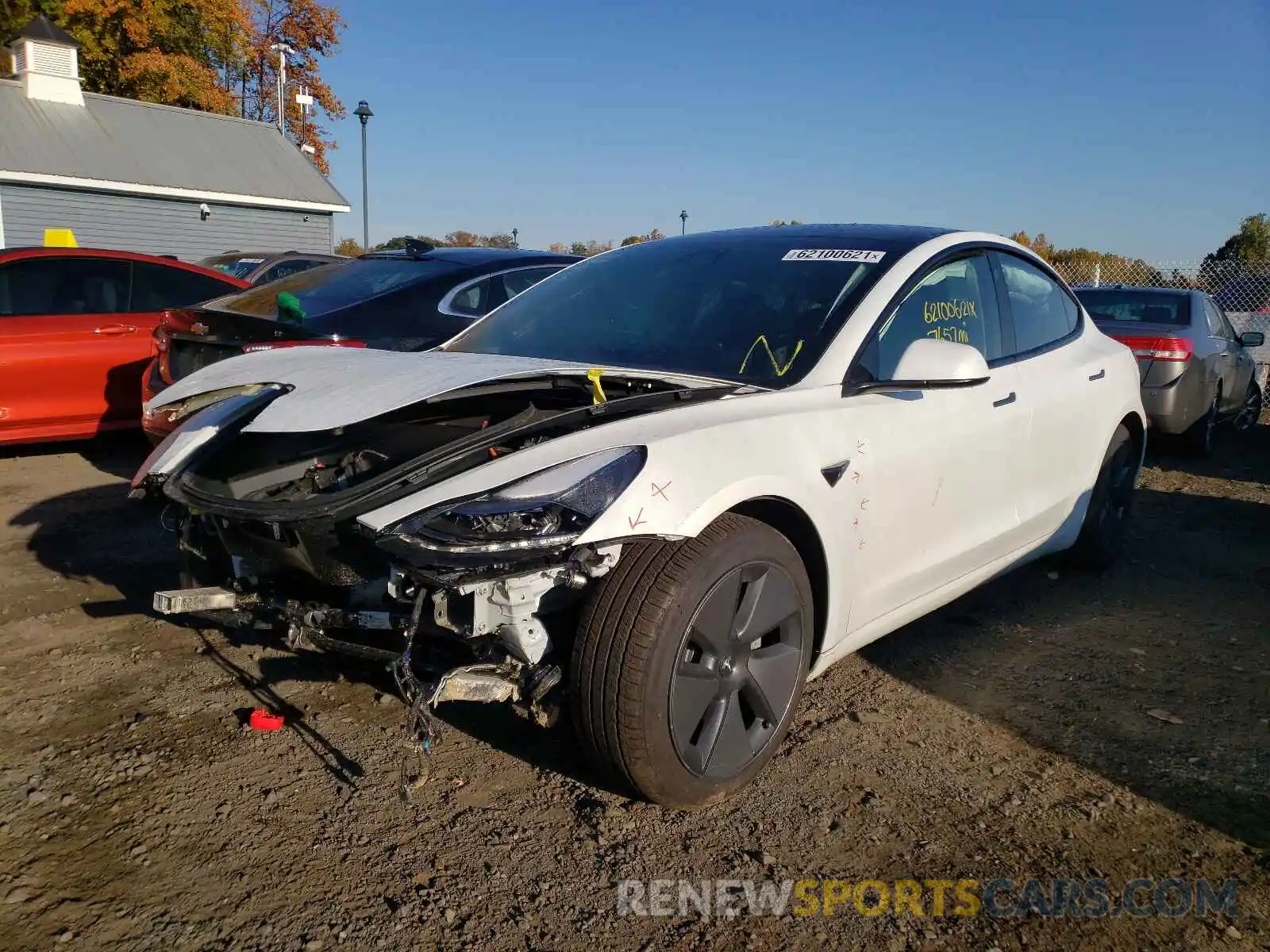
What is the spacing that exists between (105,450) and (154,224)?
59.3 feet

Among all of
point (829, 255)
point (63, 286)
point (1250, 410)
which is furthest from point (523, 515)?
point (1250, 410)

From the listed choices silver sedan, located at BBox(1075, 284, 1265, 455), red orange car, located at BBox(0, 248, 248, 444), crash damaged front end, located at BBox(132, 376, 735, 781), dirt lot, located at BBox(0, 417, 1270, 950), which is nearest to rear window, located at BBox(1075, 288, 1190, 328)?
silver sedan, located at BBox(1075, 284, 1265, 455)

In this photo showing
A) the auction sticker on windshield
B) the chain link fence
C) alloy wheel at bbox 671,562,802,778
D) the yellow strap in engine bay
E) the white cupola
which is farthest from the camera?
the white cupola

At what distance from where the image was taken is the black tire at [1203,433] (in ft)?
27.4

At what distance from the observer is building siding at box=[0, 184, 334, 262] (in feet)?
68.5

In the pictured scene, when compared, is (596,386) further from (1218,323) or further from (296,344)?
(1218,323)

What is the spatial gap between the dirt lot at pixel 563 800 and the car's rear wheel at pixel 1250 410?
23.0ft

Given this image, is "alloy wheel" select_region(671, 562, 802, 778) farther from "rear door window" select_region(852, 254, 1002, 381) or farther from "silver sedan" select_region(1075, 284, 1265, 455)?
"silver sedan" select_region(1075, 284, 1265, 455)

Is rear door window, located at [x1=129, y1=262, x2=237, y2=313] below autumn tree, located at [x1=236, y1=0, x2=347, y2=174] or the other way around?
below

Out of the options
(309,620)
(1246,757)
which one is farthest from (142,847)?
(1246,757)

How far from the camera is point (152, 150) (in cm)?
2328

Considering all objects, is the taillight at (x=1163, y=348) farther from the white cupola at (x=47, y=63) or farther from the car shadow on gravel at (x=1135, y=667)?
the white cupola at (x=47, y=63)

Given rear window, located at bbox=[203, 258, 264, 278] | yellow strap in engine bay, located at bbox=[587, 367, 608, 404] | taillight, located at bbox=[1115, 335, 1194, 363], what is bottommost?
yellow strap in engine bay, located at bbox=[587, 367, 608, 404]

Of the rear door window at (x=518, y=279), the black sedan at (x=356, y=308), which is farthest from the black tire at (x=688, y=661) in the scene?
the rear door window at (x=518, y=279)
